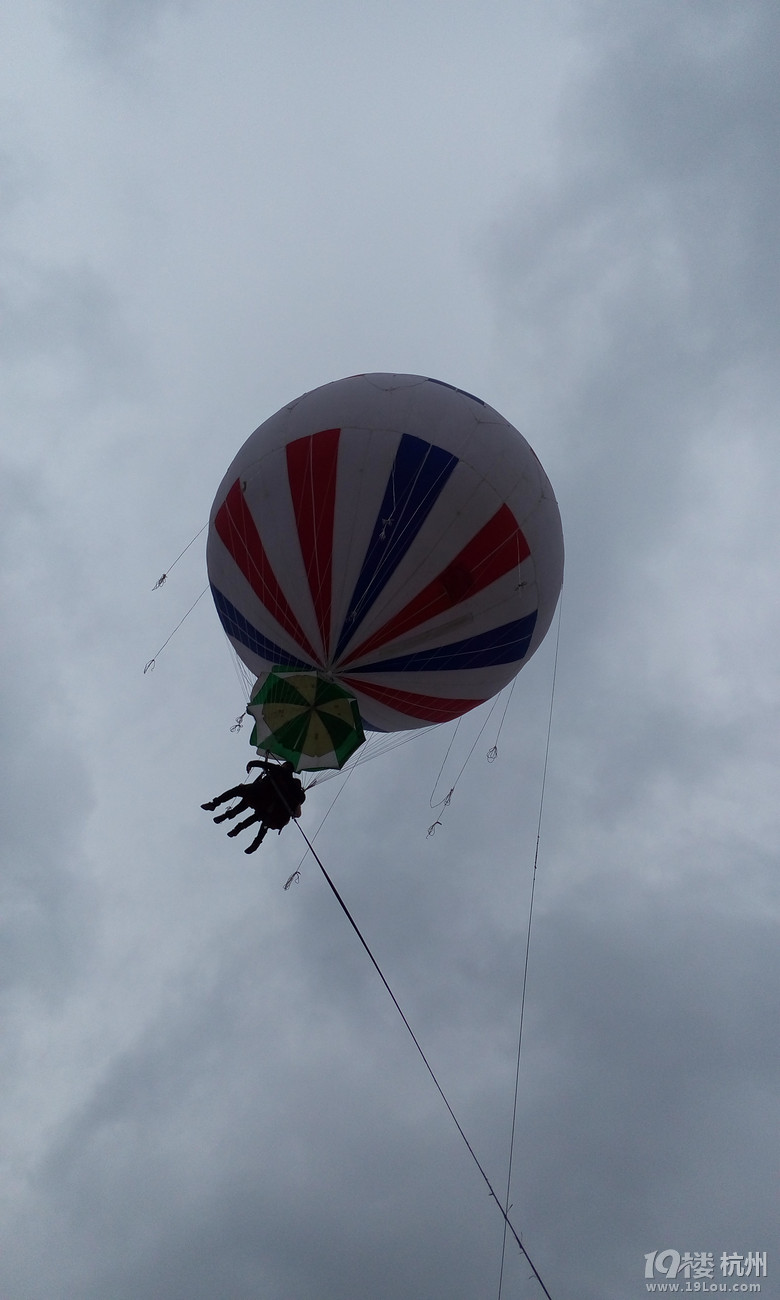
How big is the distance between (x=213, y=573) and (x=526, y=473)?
5794mm

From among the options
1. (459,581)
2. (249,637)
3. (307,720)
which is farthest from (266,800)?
(459,581)

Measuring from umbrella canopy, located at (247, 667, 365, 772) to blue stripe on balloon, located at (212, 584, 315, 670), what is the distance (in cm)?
54

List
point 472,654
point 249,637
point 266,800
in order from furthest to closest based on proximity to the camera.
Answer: point 249,637 → point 472,654 → point 266,800

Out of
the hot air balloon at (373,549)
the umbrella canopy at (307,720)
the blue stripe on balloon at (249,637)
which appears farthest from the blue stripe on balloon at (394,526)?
the blue stripe on balloon at (249,637)

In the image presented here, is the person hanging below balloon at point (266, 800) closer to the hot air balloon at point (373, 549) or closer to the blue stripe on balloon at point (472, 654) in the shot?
the hot air balloon at point (373, 549)

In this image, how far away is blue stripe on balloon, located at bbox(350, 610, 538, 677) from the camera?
14984 mm

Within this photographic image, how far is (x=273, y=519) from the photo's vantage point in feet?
49.0

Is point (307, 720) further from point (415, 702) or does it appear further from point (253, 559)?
point (253, 559)

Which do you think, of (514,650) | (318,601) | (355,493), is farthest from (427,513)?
(514,650)

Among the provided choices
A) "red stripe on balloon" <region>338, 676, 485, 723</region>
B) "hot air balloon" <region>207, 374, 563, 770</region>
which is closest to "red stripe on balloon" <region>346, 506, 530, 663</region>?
"hot air balloon" <region>207, 374, 563, 770</region>

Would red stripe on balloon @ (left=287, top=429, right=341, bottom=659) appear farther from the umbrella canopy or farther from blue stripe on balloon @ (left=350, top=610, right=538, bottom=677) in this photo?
blue stripe on balloon @ (left=350, top=610, right=538, bottom=677)

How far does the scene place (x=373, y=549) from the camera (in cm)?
1430

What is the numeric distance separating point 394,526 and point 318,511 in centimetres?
126

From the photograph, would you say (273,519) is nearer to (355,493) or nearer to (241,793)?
(355,493)
